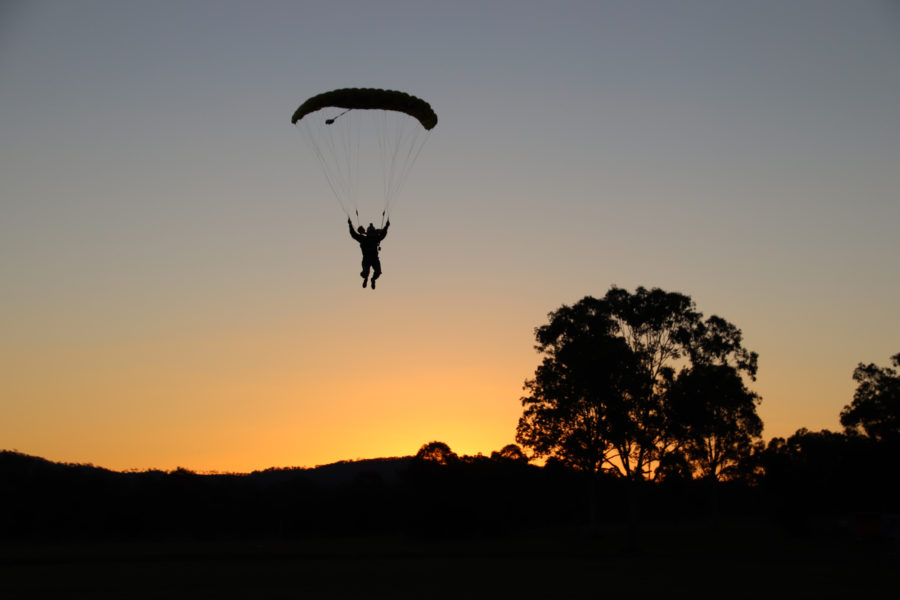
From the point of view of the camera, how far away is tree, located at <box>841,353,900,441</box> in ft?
247

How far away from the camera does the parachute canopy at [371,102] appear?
3052 centimetres

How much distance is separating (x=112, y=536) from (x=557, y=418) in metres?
53.5

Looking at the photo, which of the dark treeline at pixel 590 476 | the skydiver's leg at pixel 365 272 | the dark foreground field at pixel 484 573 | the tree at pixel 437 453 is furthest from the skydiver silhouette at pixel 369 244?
the tree at pixel 437 453

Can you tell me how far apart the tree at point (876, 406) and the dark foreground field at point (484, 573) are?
20.6m

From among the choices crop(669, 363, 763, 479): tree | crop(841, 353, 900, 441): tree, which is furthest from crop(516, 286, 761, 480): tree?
crop(841, 353, 900, 441): tree

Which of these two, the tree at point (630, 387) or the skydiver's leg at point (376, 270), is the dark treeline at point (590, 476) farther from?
the skydiver's leg at point (376, 270)

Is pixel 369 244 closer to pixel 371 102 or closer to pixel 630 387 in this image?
pixel 371 102

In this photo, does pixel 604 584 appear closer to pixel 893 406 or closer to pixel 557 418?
pixel 557 418

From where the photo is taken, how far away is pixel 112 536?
285 ft

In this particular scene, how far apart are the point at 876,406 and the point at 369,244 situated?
62339mm

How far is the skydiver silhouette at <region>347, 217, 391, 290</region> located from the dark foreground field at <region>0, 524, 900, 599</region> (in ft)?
36.5

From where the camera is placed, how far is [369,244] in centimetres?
3012

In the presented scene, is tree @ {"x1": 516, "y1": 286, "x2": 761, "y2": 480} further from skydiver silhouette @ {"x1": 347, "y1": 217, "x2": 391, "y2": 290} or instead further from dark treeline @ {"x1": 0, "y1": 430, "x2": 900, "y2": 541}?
skydiver silhouette @ {"x1": 347, "y1": 217, "x2": 391, "y2": 290}

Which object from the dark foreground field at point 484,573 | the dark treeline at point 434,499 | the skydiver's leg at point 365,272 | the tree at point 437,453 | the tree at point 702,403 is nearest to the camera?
the dark foreground field at point 484,573
